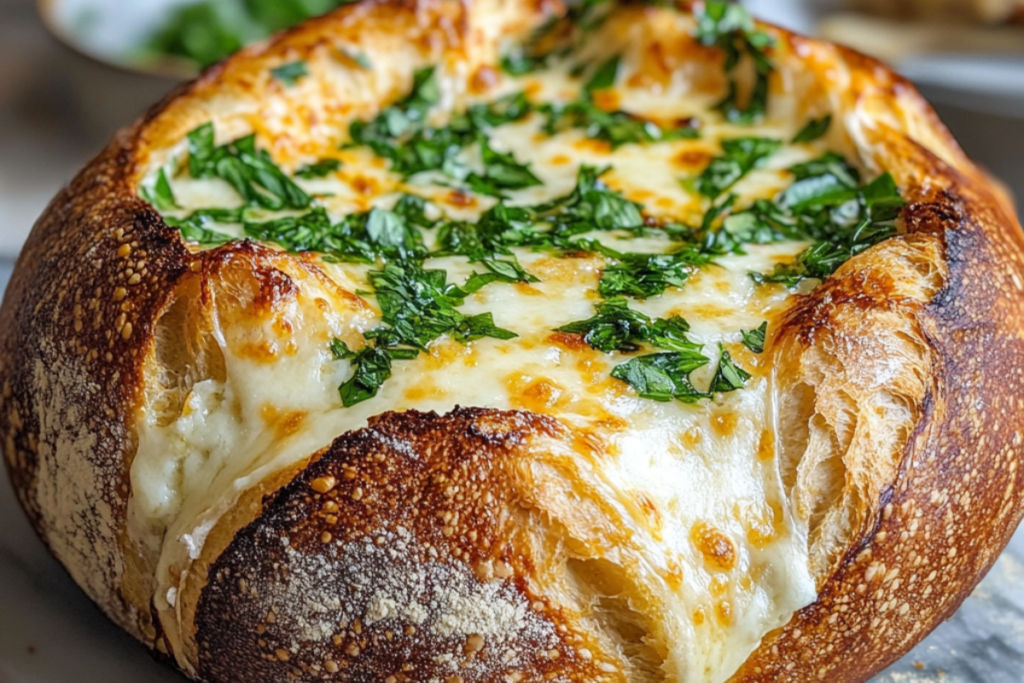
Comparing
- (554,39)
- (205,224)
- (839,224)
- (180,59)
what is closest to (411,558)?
(205,224)

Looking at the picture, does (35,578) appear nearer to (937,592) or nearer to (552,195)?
(552,195)

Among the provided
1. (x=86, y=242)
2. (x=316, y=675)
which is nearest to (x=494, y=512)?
(x=316, y=675)

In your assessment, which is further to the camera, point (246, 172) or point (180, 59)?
point (180, 59)

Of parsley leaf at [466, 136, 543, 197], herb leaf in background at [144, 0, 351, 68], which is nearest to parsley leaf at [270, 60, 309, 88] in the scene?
parsley leaf at [466, 136, 543, 197]

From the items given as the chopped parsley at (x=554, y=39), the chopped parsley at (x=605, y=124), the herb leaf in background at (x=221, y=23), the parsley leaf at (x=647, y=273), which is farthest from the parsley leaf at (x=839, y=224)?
the herb leaf in background at (x=221, y=23)

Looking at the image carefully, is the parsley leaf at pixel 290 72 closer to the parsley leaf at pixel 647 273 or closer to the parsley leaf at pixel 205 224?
the parsley leaf at pixel 205 224

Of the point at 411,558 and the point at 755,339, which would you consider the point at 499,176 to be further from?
the point at 411,558
